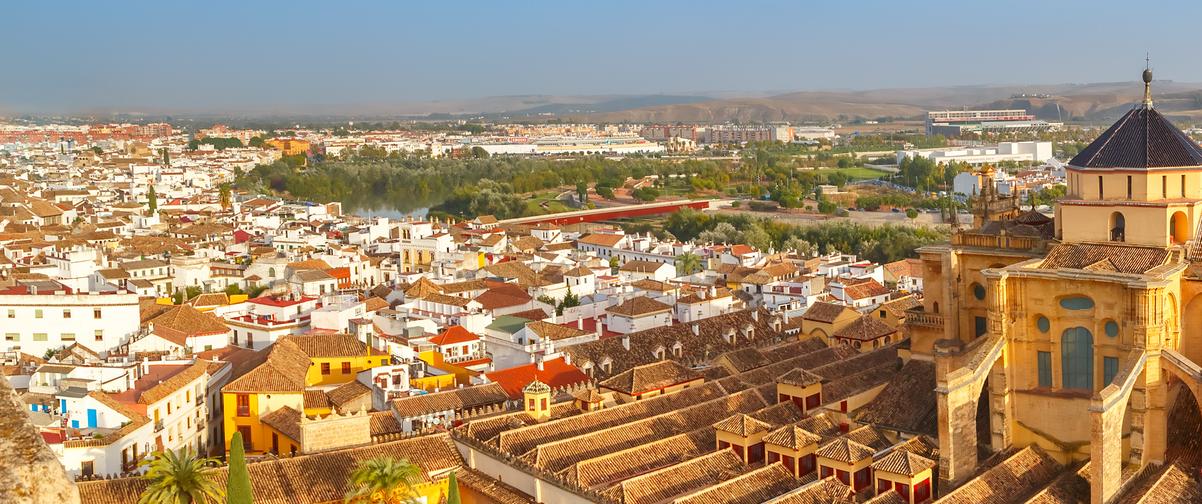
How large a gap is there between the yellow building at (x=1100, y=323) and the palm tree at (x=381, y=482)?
22.5 feet

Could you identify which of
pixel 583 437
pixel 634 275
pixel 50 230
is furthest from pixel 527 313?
pixel 50 230

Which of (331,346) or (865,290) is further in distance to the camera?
(865,290)

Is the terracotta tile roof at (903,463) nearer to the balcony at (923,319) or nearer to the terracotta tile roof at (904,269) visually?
the balcony at (923,319)

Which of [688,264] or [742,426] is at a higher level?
[688,264]

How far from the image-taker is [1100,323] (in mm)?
15625

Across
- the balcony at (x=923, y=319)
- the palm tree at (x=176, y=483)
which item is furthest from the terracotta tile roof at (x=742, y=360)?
the palm tree at (x=176, y=483)

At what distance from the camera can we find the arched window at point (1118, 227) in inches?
643

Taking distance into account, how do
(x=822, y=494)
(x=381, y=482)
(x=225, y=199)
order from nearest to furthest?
(x=381, y=482)
(x=822, y=494)
(x=225, y=199)

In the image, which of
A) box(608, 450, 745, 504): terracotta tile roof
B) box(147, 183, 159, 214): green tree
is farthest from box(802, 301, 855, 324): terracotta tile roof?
box(147, 183, 159, 214): green tree

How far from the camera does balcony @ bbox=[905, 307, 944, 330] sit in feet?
61.6

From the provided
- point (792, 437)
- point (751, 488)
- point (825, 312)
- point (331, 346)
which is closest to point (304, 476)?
point (751, 488)

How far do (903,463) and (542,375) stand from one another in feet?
28.7

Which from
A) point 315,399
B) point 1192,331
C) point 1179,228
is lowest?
point 315,399

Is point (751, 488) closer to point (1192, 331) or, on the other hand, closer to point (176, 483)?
point (1192, 331)
